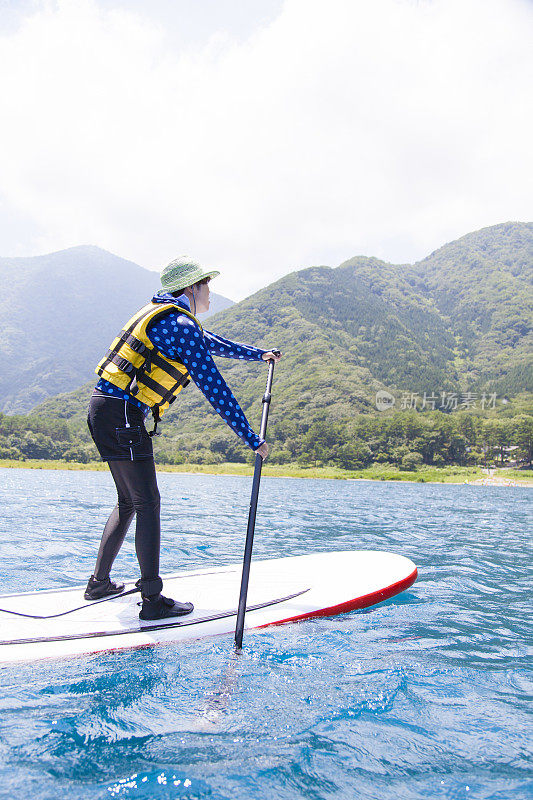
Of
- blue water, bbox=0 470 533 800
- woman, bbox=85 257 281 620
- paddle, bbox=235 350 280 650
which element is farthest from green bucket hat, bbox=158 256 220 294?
blue water, bbox=0 470 533 800

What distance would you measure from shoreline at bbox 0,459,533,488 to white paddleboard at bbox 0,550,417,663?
7256 centimetres

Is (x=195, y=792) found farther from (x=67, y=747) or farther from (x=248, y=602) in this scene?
(x=248, y=602)

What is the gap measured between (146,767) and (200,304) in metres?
3.13

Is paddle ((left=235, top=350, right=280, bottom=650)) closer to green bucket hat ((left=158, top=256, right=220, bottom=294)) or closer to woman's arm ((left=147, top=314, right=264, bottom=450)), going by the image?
woman's arm ((left=147, top=314, right=264, bottom=450))

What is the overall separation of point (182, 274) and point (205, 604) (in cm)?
299

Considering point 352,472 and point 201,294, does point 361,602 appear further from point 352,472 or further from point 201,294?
point 352,472

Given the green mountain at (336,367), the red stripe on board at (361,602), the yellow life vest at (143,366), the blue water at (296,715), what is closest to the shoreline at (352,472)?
the green mountain at (336,367)

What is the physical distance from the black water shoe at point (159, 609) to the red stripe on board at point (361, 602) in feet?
2.38

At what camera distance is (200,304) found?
13.5 ft

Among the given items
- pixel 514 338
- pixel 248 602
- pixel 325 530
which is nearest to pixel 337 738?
pixel 248 602

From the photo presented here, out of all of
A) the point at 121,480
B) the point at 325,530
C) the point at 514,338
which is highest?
the point at 514,338

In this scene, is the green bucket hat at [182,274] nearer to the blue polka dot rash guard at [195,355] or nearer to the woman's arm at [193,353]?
the blue polka dot rash guard at [195,355]

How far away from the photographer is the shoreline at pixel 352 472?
78312mm

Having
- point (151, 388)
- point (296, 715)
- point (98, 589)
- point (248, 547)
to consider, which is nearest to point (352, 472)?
point (98, 589)
